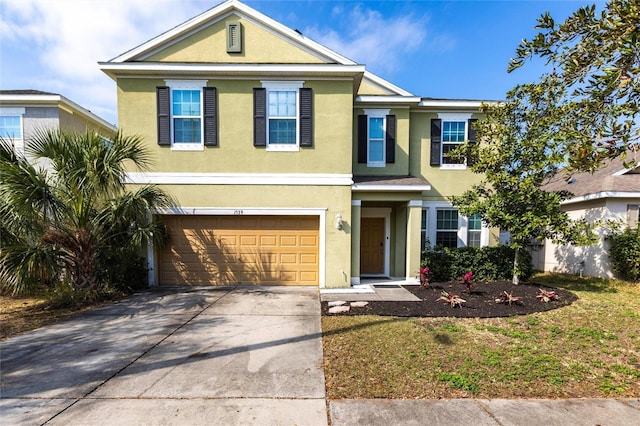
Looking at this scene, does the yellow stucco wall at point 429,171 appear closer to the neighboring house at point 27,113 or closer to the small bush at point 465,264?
the small bush at point 465,264

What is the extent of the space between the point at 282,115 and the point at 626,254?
11.8 meters

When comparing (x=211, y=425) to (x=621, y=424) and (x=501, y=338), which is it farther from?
(x=501, y=338)

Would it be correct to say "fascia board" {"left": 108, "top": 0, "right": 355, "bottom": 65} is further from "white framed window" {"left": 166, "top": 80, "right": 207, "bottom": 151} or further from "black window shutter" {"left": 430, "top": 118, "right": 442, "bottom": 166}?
"black window shutter" {"left": 430, "top": 118, "right": 442, "bottom": 166}

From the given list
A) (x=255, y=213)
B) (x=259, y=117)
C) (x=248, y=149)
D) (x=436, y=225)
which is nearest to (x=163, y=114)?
(x=248, y=149)

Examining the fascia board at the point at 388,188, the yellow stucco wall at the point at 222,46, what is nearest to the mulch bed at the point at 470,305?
the fascia board at the point at 388,188

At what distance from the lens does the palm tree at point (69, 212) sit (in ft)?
19.6

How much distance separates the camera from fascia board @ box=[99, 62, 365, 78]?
8.34 meters

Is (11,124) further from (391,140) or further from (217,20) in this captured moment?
(391,140)

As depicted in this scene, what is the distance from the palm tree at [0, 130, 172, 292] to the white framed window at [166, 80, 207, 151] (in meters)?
1.16

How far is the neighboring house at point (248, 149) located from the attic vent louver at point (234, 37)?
0.03 metres

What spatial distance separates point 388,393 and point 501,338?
114 inches

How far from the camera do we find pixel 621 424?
301cm

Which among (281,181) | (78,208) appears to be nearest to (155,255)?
(78,208)

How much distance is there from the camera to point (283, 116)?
8703 millimetres
